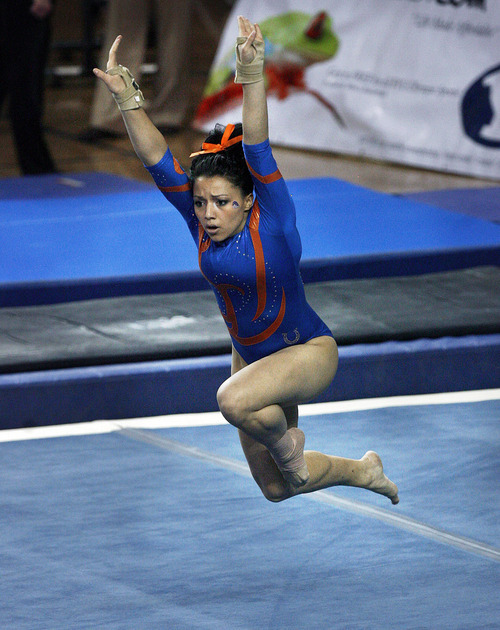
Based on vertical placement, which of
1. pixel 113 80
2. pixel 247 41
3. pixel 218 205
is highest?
pixel 247 41

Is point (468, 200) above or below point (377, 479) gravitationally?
below

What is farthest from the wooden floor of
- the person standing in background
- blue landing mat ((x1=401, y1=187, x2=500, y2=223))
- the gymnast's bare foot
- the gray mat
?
the gymnast's bare foot

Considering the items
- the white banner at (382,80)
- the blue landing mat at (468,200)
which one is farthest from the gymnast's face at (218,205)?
the white banner at (382,80)

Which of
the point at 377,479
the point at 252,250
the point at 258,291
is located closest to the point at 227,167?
the point at 252,250

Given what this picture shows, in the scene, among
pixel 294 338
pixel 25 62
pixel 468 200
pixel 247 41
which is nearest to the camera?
pixel 247 41

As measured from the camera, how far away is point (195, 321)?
13.5ft

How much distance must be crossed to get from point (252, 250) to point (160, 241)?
2.73 m

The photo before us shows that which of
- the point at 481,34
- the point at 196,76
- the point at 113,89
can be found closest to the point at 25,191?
the point at 481,34

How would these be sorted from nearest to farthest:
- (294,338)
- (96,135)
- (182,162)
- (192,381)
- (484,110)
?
(294,338) → (192,381) → (484,110) → (182,162) → (96,135)

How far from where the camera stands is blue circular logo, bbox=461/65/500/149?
6.75 meters

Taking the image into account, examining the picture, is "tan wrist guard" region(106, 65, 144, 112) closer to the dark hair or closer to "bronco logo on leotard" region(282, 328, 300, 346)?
the dark hair

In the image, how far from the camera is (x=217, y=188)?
255 centimetres

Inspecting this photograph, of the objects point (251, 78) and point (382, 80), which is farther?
point (382, 80)

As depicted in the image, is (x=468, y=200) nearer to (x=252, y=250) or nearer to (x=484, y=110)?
(x=484, y=110)
